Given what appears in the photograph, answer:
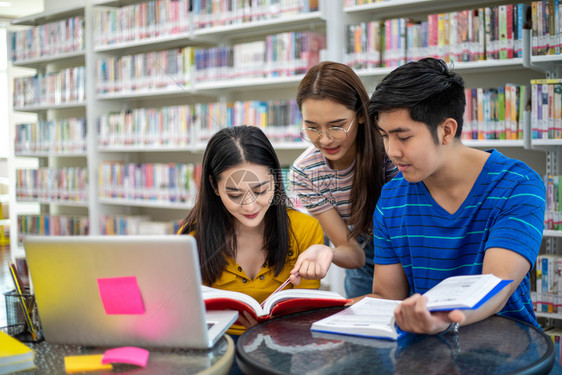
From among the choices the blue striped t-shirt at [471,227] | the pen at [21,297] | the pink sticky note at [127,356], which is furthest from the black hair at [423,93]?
the pen at [21,297]

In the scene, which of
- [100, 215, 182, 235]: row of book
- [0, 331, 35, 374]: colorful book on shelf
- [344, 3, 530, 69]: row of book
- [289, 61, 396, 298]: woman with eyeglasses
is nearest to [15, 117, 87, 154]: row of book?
[100, 215, 182, 235]: row of book

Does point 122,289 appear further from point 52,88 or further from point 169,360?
point 52,88

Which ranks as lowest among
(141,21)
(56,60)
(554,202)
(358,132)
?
(554,202)

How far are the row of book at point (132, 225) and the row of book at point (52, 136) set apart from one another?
59 cm

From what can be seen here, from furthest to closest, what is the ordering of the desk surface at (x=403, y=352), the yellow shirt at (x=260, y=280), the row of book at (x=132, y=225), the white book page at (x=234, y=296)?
the row of book at (x=132, y=225) → the yellow shirt at (x=260, y=280) → the white book page at (x=234, y=296) → the desk surface at (x=403, y=352)

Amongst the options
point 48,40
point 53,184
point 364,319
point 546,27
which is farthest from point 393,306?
point 48,40

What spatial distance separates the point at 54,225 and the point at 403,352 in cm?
411

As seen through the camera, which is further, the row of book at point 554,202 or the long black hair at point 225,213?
the row of book at point 554,202

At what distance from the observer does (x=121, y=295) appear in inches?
34.4

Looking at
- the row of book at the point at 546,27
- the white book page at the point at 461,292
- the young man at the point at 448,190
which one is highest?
the row of book at the point at 546,27

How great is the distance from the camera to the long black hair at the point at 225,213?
147 centimetres

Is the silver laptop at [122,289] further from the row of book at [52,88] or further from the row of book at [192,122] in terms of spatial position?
the row of book at [52,88]

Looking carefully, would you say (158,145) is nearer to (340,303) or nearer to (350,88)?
(350,88)

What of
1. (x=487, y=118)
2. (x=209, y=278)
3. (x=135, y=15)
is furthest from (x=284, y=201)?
(x=135, y=15)
